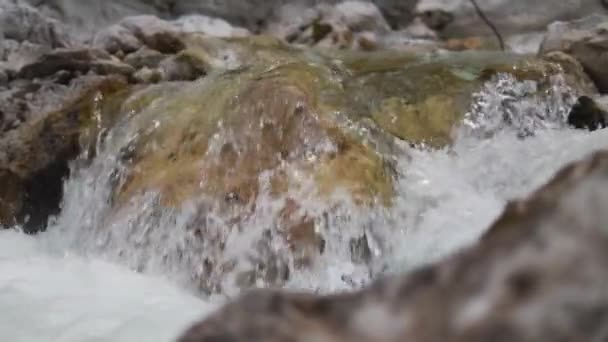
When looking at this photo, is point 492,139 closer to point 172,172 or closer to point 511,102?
point 511,102

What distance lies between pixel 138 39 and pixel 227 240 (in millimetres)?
5408

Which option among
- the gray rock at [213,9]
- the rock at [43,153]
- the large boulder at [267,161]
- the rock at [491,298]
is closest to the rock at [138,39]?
the gray rock at [213,9]

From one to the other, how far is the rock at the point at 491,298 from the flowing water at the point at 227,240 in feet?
7.81

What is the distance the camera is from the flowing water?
390cm

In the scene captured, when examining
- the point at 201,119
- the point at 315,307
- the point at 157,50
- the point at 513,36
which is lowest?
the point at 513,36

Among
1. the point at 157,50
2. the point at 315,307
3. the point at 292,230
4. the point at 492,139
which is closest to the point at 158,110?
the point at 292,230

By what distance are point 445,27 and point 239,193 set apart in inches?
300

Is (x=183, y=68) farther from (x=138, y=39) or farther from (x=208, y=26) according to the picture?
(x=208, y=26)

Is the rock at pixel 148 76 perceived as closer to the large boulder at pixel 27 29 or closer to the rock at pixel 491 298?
the large boulder at pixel 27 29

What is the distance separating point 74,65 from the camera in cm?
771

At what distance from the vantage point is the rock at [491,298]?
1023 mm

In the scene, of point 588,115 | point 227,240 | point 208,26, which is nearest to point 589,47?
point 588,115

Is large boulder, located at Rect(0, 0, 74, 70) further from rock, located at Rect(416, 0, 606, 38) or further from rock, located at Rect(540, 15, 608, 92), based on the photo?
rock, located at Rect(540, 15, 608, 92)

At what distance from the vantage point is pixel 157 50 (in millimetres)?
8766
